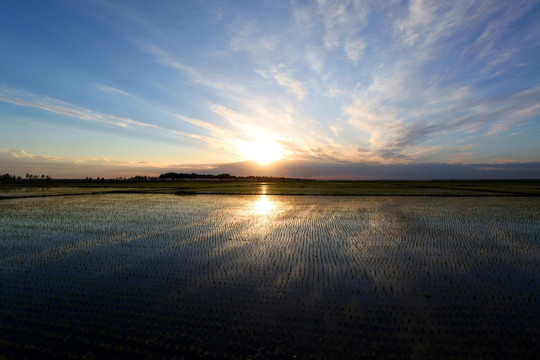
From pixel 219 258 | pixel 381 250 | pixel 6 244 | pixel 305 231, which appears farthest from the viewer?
pixel 305 231

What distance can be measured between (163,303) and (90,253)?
7128mm

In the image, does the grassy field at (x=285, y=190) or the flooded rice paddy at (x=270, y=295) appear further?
the grassy field at (x=285, y=190)

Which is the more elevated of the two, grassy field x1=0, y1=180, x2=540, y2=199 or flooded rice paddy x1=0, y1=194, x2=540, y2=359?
grassy field x1=0, y1=180, x2=540, y2=199

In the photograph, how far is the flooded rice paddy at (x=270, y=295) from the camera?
5.77 metres

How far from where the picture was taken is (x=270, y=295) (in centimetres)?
816

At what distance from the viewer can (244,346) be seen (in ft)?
18.8

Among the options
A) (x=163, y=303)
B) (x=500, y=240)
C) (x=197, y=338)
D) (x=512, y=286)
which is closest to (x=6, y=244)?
(x=163, y=303)

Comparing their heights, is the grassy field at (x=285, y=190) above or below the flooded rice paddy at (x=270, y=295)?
above

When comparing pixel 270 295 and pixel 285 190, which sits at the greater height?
pixel 285 190

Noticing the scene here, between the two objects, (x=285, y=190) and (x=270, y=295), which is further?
(x=285, y=190)

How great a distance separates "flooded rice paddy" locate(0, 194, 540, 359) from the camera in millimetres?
5773

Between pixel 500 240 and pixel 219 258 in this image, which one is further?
pixel 500 240

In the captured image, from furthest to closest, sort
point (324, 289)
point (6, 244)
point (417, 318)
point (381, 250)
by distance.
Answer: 1. point (6, 244)
2. point (381, 250)
3. point (324, 289)
4. point (417, 318)

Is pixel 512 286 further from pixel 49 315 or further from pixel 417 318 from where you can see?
pixel 49 315
